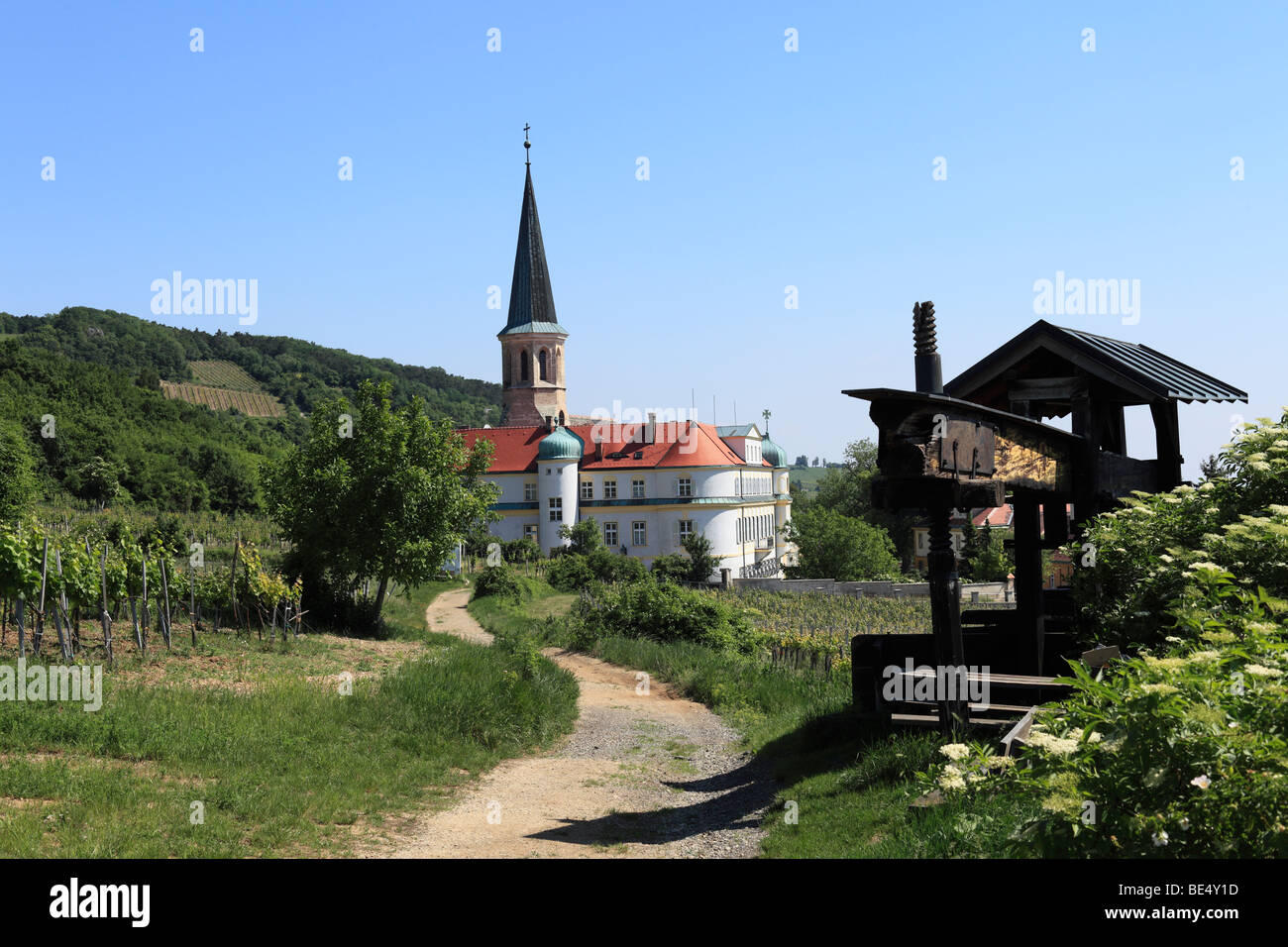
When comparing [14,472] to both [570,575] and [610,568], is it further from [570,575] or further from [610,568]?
[610,568]

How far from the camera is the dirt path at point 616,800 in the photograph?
9.48 m

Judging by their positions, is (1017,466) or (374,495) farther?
(374,495)

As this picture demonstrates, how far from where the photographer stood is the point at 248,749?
11180mm

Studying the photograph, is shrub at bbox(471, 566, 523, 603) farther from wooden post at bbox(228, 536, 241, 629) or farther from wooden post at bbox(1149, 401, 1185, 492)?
wooden post at bbox(1149, 401, 1185, 492)

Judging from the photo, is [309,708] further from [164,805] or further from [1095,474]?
[1095,474]

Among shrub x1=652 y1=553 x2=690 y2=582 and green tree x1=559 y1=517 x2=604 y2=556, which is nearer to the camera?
shrub x1=652 y1=553 x2=690 y2=582

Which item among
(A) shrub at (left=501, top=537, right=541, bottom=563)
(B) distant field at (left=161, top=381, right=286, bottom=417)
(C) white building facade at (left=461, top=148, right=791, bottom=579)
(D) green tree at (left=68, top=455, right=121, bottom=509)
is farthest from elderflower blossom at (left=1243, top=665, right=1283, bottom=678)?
(B) distant field at (left=161, top=381, right=286, bottom=417)

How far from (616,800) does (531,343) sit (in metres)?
72.4

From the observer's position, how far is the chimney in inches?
344

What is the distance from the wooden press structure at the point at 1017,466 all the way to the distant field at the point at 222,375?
5409 inches

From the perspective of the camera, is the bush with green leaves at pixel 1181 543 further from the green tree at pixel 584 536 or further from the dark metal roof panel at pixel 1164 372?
the green tree at pixel 584 536

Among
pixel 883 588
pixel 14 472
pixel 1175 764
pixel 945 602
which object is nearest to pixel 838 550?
pixel 883 588

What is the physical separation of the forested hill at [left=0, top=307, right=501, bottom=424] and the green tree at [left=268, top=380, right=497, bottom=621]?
298ft
